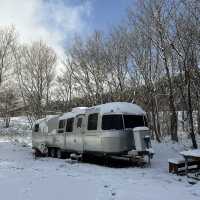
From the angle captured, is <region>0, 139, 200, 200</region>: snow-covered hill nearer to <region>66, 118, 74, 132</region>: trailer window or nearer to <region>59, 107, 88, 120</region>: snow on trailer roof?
<region>59, 107, 88, 120</region>: snow on trailer roof

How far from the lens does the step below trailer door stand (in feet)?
62.6

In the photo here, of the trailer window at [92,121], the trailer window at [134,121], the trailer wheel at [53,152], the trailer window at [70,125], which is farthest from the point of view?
the trailer wheel at [53,152]

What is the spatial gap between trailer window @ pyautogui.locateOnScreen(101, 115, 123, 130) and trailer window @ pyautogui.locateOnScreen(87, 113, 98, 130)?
2.33 feet

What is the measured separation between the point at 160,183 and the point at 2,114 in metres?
43.8

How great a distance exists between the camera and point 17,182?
458 inches

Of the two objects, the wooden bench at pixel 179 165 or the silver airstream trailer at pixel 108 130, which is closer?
the wooden bench at pixel 179 165

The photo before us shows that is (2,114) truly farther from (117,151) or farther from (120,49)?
(117,151)

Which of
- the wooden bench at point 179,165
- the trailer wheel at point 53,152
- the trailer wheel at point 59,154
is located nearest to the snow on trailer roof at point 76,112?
the trailer wheel at point 59,154

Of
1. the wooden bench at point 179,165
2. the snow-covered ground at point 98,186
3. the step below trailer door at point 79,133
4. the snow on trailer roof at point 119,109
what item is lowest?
the snow-covered ground at point 98,186

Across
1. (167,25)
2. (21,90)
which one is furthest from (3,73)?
(167,25)

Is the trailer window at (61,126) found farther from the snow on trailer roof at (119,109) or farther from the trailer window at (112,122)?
the trailer window at (112,122)

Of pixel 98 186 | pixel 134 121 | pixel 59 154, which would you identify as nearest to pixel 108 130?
pixel 134 121

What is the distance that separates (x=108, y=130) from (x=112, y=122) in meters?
0.44

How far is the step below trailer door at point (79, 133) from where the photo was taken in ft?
62.6
